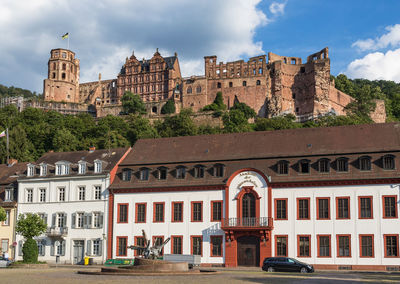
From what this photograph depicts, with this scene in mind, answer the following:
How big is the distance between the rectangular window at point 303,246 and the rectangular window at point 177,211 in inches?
450

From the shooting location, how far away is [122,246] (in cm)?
5509

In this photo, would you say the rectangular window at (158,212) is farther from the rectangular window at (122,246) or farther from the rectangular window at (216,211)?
the rectangular window at (216,211)

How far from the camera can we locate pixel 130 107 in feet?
456

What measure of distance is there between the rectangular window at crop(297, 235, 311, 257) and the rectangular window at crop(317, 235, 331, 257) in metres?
0.86

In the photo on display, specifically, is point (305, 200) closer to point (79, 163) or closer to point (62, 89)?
point (79, 163)

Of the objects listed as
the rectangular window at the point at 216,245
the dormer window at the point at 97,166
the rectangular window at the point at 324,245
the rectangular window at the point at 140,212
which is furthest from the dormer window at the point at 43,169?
the rectangular window at the point at 324,245

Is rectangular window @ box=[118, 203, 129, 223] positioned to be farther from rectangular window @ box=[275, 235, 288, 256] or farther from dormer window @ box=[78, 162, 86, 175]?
rectangular window @ box=[275, 235, 288, 256]

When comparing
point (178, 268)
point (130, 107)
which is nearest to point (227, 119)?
point (130, 107)

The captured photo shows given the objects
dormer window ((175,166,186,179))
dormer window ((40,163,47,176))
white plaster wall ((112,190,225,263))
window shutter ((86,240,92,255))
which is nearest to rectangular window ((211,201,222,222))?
white plaster wall ((112,190,225,263))

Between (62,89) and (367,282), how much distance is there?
152m

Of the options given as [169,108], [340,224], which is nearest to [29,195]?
[340,224]

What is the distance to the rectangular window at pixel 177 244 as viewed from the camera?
2080 inches

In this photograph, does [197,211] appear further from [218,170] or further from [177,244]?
[218,170]

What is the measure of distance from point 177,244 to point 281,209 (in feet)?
34.2
